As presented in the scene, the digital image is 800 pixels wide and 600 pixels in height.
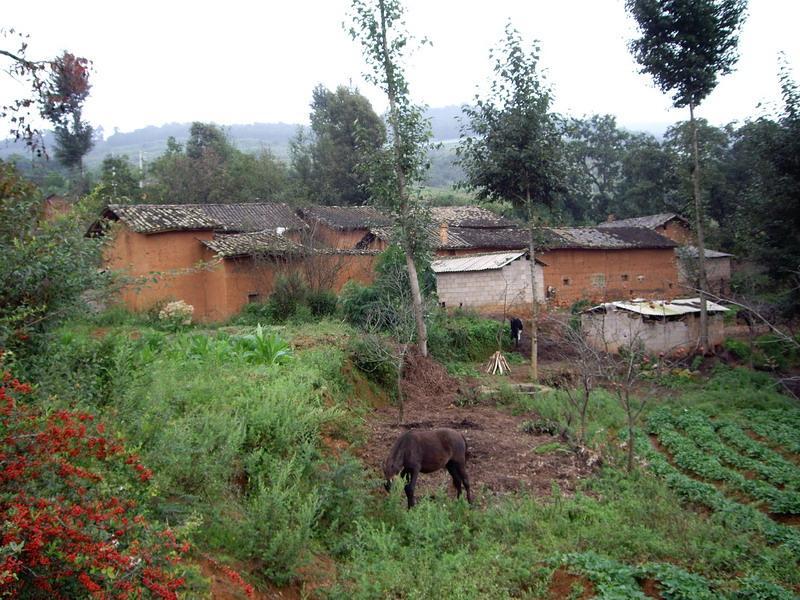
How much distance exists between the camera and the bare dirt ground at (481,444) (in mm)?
10195

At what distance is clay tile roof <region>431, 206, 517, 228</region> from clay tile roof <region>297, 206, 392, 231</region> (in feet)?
11.6

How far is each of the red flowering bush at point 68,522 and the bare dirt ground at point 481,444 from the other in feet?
18.0

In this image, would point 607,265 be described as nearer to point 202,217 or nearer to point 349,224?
point 349,224

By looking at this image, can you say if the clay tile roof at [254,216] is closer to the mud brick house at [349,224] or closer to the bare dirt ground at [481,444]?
the mud brick house at [349,224]

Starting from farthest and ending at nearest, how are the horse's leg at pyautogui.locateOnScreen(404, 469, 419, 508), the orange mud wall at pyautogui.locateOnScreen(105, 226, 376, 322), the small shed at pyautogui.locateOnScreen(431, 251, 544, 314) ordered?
the small shed at pyautogui.locateOnScreen(431, 251, 544, 314) < the orange mud wall at pyautogui.locateOnScreen(105, 226, 376, 322) < the horse's leg at pyautogui.locateOnScreen(404, 469, 419, 508)

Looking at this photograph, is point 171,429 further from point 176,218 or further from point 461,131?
point 176,218

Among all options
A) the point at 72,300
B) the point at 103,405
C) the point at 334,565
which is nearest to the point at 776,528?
the point at 334,565

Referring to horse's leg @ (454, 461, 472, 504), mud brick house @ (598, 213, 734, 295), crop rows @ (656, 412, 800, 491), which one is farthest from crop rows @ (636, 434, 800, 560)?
mud brick house @ (598, 213, 734, 295)

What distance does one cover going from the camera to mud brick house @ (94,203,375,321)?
2503cm

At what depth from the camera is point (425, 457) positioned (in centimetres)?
922

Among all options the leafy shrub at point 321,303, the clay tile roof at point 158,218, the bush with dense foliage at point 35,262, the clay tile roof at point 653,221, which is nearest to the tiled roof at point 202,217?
the clay tile roof at point 158,218

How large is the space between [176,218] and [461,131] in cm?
1345

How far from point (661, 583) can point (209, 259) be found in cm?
2288

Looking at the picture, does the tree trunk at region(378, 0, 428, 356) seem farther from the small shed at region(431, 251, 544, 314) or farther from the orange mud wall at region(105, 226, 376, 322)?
the small shed at region(431, 251, 544, 314)
